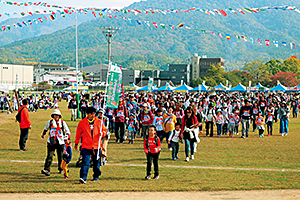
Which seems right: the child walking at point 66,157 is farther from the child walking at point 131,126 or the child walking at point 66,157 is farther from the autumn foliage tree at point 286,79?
the autumn foliage tree at point 286,79

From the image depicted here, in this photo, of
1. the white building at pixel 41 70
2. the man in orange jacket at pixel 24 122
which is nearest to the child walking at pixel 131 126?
the man in orange jacket at pixel 24 122

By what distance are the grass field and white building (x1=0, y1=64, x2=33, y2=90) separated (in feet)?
279

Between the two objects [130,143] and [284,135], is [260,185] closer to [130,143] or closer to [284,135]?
[130,143]

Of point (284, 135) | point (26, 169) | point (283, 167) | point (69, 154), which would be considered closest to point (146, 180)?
point (69, 154)

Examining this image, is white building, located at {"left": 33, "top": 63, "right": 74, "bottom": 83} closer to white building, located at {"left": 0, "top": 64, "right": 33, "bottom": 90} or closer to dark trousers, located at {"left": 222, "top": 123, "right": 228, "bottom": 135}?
white building, located at {"left": 0, "top": 64, "right": 33, "bottom": 90}

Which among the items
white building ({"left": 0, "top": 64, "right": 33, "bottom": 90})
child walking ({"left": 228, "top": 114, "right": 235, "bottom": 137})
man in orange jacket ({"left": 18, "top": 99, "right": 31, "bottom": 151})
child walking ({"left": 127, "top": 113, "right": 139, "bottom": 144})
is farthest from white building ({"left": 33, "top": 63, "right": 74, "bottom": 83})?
man in orange jacket ({"left": 18, "top": 99, "right": 31, "bottom": 151})

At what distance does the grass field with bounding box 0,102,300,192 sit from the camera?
24.2 ft

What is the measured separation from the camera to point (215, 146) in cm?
1365

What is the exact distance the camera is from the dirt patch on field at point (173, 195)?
659 cm

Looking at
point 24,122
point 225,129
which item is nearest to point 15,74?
point 225,129

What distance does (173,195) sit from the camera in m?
6.84

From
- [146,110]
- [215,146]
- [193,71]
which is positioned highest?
[193,71]

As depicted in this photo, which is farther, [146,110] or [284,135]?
[284,135]

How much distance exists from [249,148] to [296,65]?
11661 centimetres
